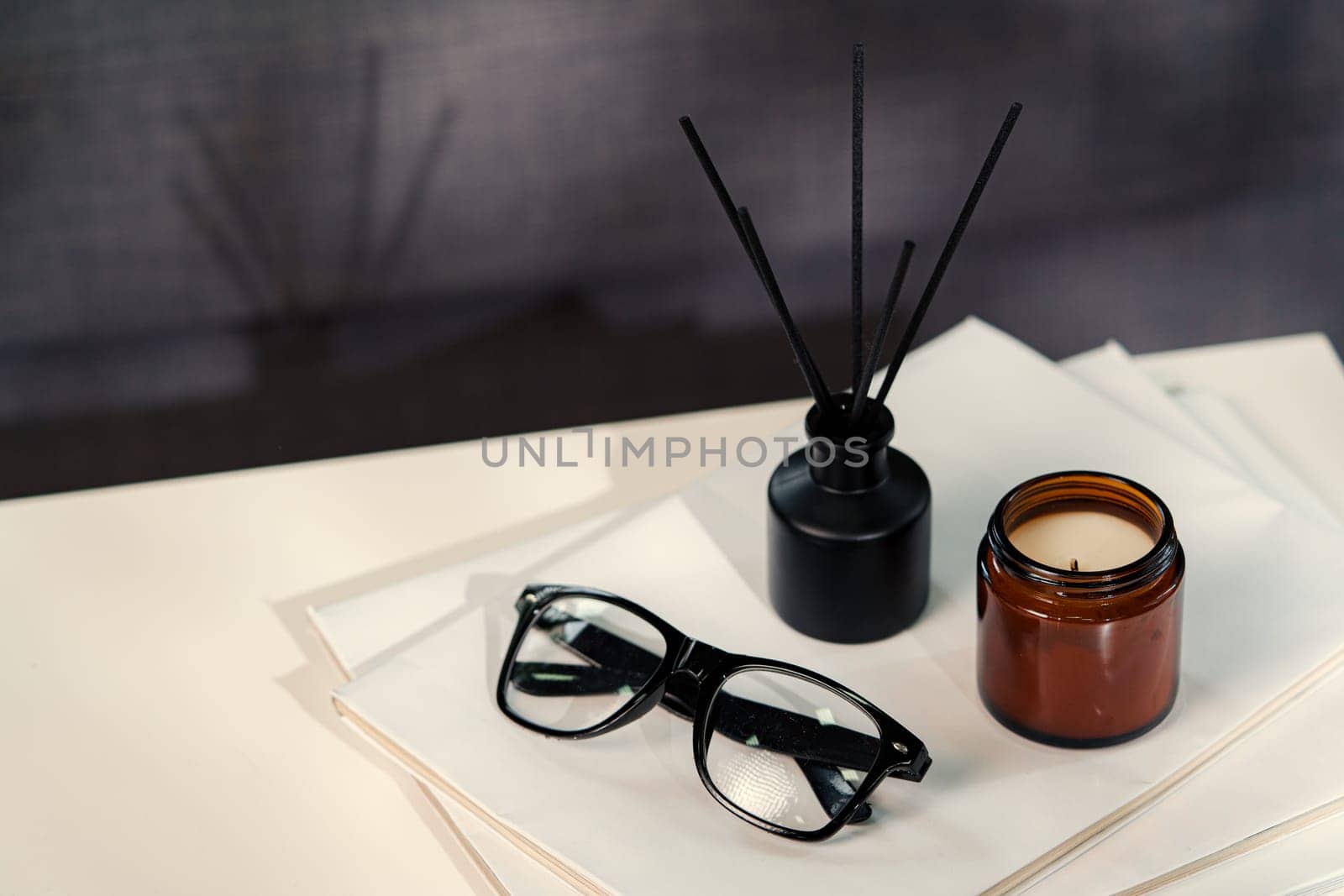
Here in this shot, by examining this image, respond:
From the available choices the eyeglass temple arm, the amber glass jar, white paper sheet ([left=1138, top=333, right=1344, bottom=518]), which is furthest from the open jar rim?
white paper sheet ([left=1138, top=333, right=1344, bottom=518])

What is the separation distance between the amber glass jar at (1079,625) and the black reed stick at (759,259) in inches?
3.7

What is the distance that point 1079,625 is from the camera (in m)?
0.57

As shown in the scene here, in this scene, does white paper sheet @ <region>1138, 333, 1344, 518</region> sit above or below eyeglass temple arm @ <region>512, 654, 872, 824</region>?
below

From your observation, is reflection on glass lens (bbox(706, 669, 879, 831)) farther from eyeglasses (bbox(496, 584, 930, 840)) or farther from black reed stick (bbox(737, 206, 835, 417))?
black reed stick (bbox(737, 206, 835, 417))

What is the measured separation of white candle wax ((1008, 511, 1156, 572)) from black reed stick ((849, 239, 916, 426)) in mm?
82

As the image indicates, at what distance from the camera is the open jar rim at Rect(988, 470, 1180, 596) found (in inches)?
22.1

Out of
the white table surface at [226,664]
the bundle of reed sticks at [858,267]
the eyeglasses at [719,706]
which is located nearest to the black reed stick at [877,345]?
the bundle of reed sticks at [858,267]

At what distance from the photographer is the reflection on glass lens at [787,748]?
601 millimetres

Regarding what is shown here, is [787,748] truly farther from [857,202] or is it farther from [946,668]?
[857,202]

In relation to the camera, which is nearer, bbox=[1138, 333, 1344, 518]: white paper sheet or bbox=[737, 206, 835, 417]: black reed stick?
bbox=[737, 206, 835, 417]: black reed stick

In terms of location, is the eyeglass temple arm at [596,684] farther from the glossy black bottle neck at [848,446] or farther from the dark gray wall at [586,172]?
the dark gray wall at [586,172]

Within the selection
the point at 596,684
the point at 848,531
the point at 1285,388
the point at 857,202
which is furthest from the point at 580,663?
the point at 1285,388

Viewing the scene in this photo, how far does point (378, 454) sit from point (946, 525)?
1.13 feet

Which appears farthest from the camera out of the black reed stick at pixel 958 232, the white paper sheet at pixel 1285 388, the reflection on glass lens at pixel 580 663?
the white paper sheet at pixel 1285 388
